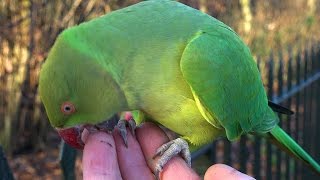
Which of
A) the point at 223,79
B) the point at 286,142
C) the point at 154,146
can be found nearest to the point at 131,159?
the point at 154,146

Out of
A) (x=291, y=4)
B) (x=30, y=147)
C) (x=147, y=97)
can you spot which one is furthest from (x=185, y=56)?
(x=291, y=4)

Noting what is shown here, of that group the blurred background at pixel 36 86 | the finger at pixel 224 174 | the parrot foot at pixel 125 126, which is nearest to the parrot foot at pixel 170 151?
the parrot foot at pixel 125 126

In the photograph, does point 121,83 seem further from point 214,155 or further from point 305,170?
point 305,170

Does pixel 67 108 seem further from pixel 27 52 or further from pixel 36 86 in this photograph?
pixel 36 86

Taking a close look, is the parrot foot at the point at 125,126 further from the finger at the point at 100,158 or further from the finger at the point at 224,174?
the finger at the point at 224,174

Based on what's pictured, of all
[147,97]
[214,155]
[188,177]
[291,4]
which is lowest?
[291,4]

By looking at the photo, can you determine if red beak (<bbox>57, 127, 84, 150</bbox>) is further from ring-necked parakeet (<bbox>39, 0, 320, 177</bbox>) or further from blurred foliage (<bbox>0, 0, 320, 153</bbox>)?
Answer: blurred foliage (<bbox>0, 0, 320, 153</bbox>)

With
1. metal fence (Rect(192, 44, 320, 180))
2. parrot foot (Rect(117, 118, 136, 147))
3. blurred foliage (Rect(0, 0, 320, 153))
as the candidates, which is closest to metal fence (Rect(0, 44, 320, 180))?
metal fence (Rect(192, 44, 320, 180))
